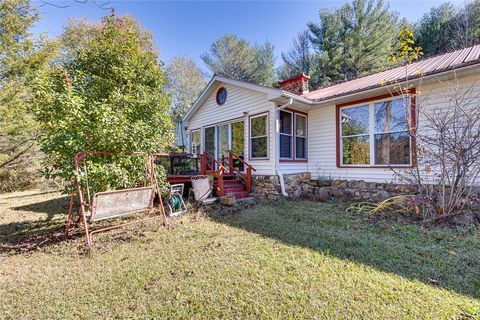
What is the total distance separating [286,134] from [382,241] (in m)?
4.57

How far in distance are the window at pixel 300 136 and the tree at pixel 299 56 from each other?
13452 millimetres

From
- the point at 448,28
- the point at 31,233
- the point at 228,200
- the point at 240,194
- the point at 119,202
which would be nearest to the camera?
the point at 119,202

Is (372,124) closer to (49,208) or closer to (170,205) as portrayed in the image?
(170,205)

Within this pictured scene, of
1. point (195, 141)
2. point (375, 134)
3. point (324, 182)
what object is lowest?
point (324, 182)

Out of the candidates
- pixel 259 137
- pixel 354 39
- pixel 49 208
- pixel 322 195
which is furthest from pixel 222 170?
pixel 354 39

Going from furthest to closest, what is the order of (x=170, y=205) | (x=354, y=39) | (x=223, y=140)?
(x=354, y=39) → (x=223, y=140) → (x=170, y=205)

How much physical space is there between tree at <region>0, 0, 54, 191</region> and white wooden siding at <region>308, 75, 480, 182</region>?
10.9 meters

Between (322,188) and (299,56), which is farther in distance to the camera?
(299,56)

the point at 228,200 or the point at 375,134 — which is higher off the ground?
the point at 375,134

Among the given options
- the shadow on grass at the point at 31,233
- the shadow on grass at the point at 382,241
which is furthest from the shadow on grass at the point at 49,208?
the shadow on grass at the point at 382,241

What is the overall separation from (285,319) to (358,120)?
21.4ft

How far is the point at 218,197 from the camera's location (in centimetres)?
678

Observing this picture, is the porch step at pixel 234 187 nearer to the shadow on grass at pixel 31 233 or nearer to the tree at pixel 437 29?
the shadow on grass at pixel 31 233

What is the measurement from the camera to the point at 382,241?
368 cm
